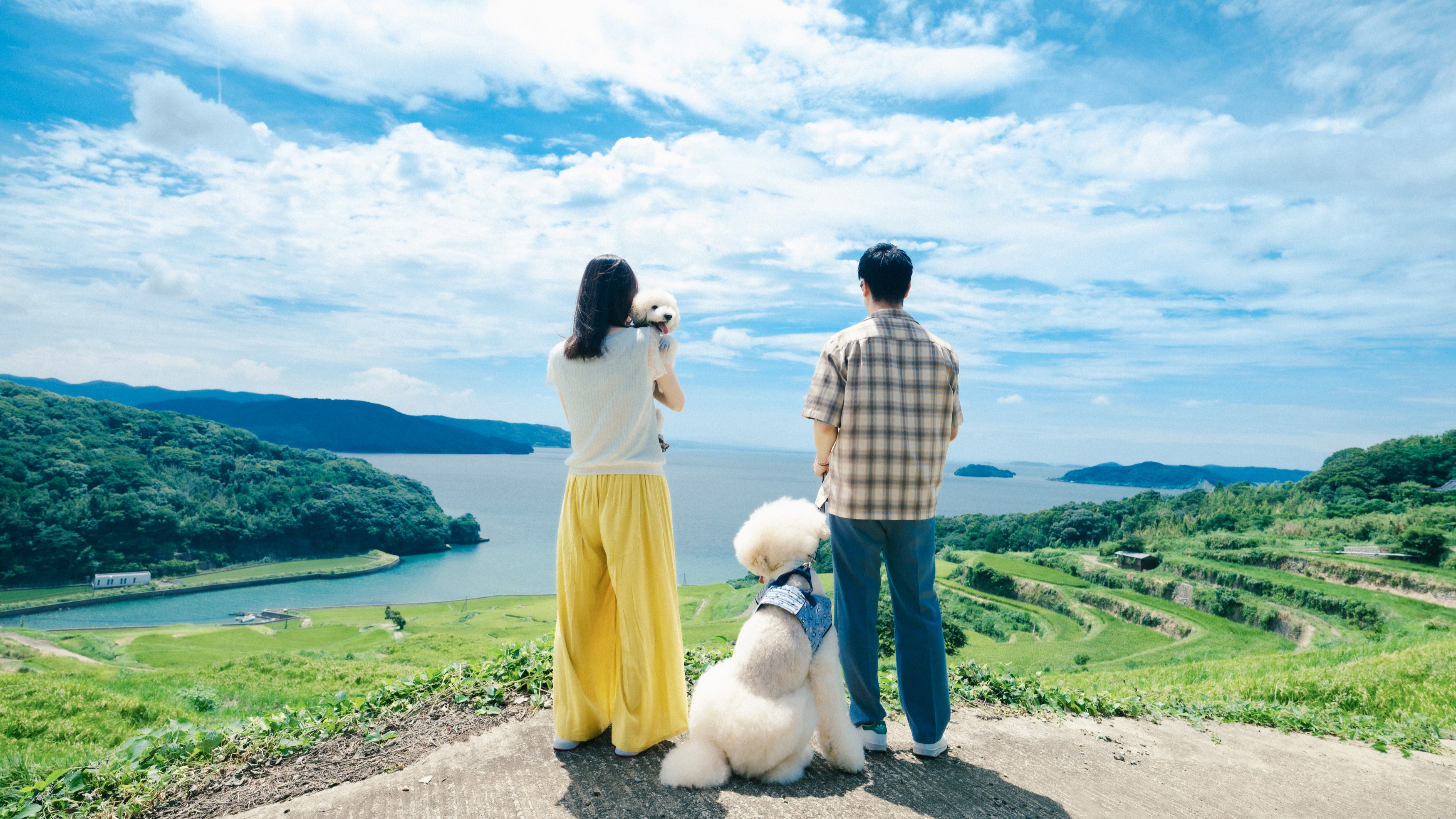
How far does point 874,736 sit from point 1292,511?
1584 inches

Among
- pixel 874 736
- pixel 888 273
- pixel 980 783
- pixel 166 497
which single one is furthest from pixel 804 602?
pixel 166 497

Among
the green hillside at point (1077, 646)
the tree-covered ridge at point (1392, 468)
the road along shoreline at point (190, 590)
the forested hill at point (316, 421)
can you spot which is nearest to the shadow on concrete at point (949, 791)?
the green hillside at point (1077, 646)

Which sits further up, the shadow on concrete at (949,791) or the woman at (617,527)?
the woman at (617,527)

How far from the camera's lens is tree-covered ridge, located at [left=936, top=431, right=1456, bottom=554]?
2492 cm

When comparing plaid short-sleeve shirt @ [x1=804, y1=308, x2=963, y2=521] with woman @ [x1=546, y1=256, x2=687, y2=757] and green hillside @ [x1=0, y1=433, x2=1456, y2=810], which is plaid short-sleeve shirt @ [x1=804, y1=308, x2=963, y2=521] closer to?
woman @ [x1=546, y1=256, x2=687, y2=757]

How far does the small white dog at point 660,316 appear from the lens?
3.21m

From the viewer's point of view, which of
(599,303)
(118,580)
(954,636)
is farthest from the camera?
(118,580)

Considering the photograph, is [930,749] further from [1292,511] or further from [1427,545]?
[1292,511]

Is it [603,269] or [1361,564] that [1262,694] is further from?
[1361,564]

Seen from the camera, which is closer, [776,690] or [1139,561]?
[776,690]

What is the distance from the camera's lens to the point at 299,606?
228 feet

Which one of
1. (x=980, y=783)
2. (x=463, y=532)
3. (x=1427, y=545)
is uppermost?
→ (x=980, y=783)

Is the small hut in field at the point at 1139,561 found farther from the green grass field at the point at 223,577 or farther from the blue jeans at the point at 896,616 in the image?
the green grass field at the point at 223,577

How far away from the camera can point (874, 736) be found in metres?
3.43
